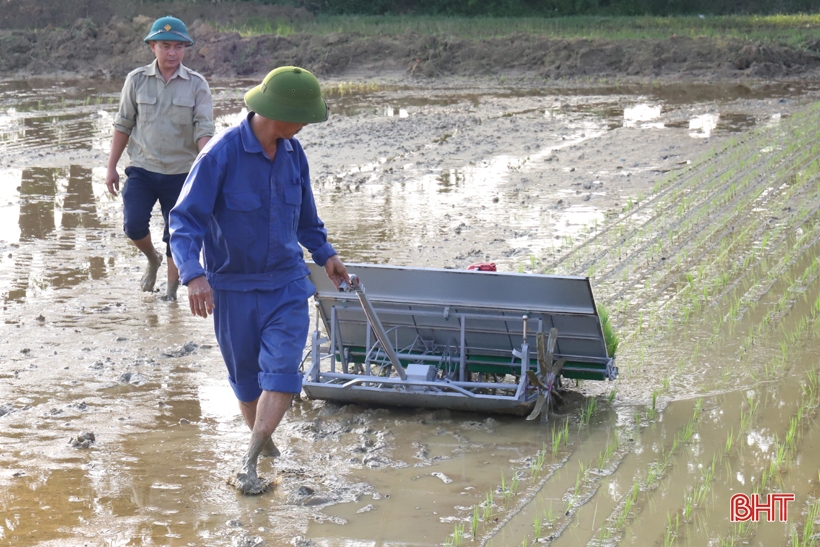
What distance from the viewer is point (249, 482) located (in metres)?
3.89

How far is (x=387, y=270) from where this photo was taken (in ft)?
15.7

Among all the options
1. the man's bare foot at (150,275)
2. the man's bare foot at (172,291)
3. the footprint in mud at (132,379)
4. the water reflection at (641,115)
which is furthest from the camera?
the water reflection at (641,115)

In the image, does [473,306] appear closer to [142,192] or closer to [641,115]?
[142,192]

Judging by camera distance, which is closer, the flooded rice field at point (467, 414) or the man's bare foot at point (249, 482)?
the flooded rice field at point (467, 414)

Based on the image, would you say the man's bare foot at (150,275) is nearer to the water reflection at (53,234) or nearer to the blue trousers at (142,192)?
the blue trousers at (142,192)

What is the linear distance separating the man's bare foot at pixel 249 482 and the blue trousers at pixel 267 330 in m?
0.33

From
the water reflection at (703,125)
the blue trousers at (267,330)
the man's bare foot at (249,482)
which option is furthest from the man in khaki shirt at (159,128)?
the water reflection at (703,125)

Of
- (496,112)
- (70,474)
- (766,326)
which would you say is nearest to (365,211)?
(766,326)

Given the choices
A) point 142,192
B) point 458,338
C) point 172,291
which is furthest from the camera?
point 172,291

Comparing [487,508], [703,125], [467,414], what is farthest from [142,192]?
[703,125]

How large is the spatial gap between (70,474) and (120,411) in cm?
72

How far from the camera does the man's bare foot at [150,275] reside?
6734 millimetres

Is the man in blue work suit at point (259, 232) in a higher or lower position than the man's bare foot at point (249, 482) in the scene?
higher

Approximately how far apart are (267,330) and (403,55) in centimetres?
2192
